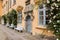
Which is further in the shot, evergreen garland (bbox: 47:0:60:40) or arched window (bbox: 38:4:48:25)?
arched window (bbox: 38:4:48:25)

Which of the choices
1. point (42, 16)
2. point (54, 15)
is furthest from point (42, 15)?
point (54, 15)

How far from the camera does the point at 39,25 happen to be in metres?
12.8

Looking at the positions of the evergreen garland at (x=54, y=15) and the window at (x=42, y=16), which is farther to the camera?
the window at (x=42, y=16)

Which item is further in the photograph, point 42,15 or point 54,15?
point 42,15

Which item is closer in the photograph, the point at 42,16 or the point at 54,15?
the point at 54,15

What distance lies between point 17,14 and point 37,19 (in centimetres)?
802

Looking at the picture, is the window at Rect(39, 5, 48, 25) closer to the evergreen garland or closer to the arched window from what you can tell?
the arched window

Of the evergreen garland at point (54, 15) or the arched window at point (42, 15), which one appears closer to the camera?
the evergreen garland at point (54, 15)

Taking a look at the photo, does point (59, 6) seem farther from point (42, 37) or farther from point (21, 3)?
point (21, 3)

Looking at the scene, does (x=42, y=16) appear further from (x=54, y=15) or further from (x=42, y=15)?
(x=54, y=15)

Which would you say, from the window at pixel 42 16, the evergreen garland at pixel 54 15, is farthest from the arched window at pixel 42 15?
the evergreen garland at pixel 54 15

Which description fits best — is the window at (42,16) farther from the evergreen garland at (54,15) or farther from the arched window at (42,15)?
the evergreen garland at (54,15)

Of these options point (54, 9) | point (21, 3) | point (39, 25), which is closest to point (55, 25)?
point (54, 9)

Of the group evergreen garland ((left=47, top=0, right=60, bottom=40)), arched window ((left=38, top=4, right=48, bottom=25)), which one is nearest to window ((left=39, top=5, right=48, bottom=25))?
arched window ((left=38, top=4, right=48, bottom=25))
